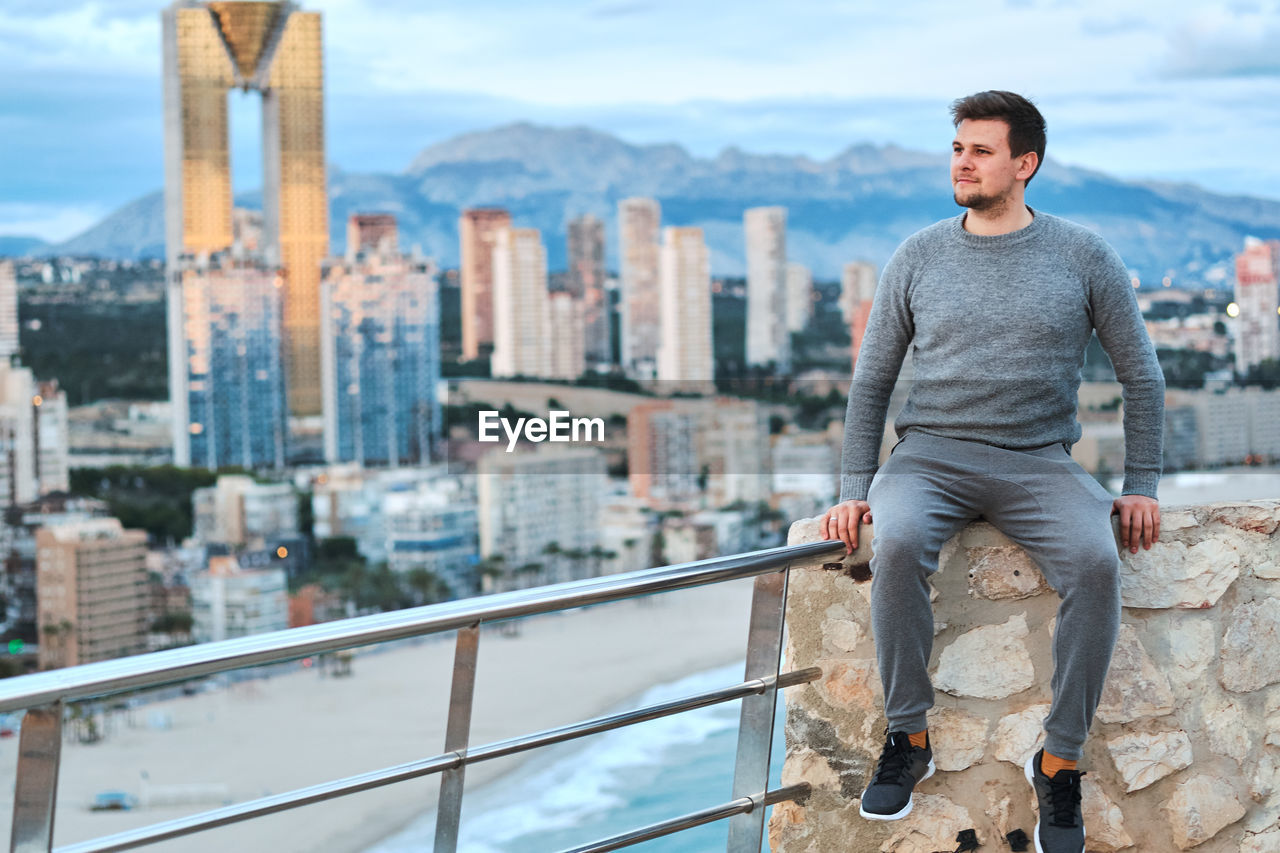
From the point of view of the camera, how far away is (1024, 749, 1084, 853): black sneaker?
61.6 inches

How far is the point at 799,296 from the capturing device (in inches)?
1620

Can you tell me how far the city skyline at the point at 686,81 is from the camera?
154 feet

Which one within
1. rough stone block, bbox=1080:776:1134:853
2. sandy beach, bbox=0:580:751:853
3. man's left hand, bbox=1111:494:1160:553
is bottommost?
sandy beach, bbox=0:580:751:853

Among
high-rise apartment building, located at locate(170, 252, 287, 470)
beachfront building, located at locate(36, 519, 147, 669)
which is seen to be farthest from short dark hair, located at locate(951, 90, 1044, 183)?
high-rise apartment building, located at locate(170, 252, 287, 470)

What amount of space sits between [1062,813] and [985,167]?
782 mm

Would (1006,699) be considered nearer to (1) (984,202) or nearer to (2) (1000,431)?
(2) (1000,431)

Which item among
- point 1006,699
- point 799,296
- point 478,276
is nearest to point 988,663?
point 1006,699

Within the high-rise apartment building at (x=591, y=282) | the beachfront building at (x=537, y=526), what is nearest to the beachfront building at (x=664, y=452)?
the beachfront building at (x=537, y=526)

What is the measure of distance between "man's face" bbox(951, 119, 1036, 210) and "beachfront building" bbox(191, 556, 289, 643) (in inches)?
1371

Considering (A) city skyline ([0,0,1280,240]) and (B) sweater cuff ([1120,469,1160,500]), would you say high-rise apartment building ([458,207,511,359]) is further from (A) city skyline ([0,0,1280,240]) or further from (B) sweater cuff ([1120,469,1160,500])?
(B) sweater cuff ([1120,469,1160,500])

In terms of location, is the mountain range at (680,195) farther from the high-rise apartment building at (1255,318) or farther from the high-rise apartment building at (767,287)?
the high-rise apartment building at (1255,318)

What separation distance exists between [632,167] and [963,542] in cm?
4974

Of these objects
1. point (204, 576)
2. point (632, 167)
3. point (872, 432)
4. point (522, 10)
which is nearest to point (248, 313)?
point (204, 576)

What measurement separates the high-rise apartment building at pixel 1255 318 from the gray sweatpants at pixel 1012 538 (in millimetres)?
25336
